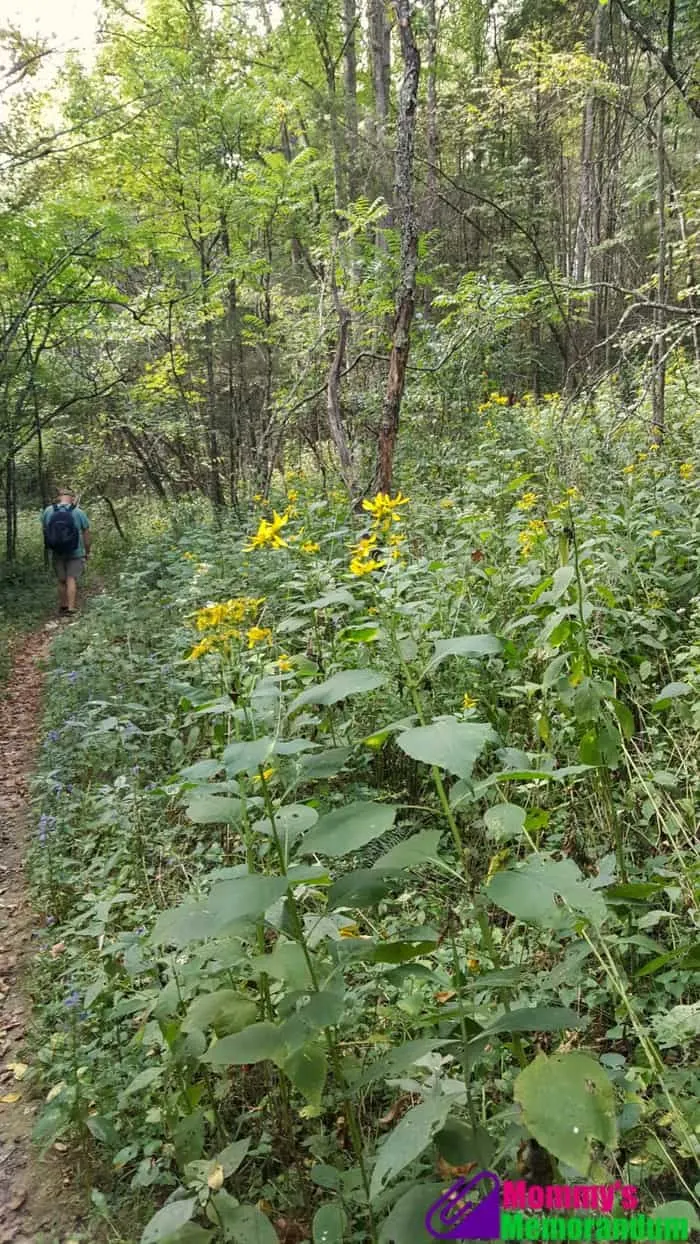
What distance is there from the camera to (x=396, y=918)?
2719mm

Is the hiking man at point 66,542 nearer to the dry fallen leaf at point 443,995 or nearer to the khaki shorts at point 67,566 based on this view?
the khaki shorts at point 67,566

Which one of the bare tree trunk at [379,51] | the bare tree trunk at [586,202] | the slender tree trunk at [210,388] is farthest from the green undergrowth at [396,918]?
the bare tree trunk at [586,202]

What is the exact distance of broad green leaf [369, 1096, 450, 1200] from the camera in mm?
1252

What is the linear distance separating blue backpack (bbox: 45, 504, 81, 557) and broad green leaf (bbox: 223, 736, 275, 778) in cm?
966

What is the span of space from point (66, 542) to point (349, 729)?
8124 millimetres

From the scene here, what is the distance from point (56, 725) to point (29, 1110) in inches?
145

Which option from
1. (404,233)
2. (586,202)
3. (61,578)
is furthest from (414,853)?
(586,202)

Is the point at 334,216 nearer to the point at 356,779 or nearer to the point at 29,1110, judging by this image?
the point at 356,779

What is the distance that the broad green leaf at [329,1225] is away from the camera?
5.21ft

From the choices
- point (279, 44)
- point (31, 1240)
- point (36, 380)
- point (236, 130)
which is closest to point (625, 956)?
point (31, 1240)

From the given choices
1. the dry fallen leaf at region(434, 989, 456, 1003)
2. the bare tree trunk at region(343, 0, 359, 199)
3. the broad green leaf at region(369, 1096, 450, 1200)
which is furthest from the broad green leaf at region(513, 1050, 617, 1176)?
the bare tree trunk at region(343, 0, 359, 199)

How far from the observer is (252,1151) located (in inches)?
81.7

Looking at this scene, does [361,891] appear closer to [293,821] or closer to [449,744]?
[293,821]

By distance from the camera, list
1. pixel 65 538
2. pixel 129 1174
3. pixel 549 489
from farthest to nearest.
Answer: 1. pixel 65 538
2. pixel 549 489
3. pixel 129 1174
